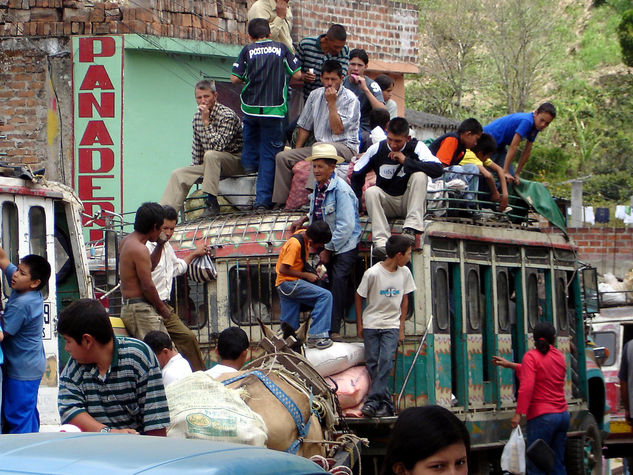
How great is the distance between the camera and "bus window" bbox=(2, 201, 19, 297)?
746cm

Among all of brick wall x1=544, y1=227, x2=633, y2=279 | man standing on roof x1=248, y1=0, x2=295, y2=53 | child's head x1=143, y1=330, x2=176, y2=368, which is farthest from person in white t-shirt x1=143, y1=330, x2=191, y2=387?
brick wall x1=544, y1=227, x2=633, y2=279

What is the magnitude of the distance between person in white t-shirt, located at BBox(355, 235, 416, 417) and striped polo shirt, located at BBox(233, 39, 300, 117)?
2587 mm

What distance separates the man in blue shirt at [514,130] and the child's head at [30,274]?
591 centimetres

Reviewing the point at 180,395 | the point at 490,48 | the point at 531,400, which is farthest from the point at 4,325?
the point at 490,48

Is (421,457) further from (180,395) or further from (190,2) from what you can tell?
(190,2)

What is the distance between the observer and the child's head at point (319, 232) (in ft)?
29.7

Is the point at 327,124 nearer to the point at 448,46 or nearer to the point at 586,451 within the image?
the point at 586,451

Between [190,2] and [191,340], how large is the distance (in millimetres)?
9646

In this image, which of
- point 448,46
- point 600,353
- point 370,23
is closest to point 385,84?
Answer: point 600,353

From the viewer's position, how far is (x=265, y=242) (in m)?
10.0

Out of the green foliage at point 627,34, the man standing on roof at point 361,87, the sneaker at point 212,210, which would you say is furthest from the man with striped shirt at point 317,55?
the green foliage at point 627,34

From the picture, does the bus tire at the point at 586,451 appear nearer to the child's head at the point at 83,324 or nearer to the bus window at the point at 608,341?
the bus window at the point at 608,341

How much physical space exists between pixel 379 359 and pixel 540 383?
7.15ft

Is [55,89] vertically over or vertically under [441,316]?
over
